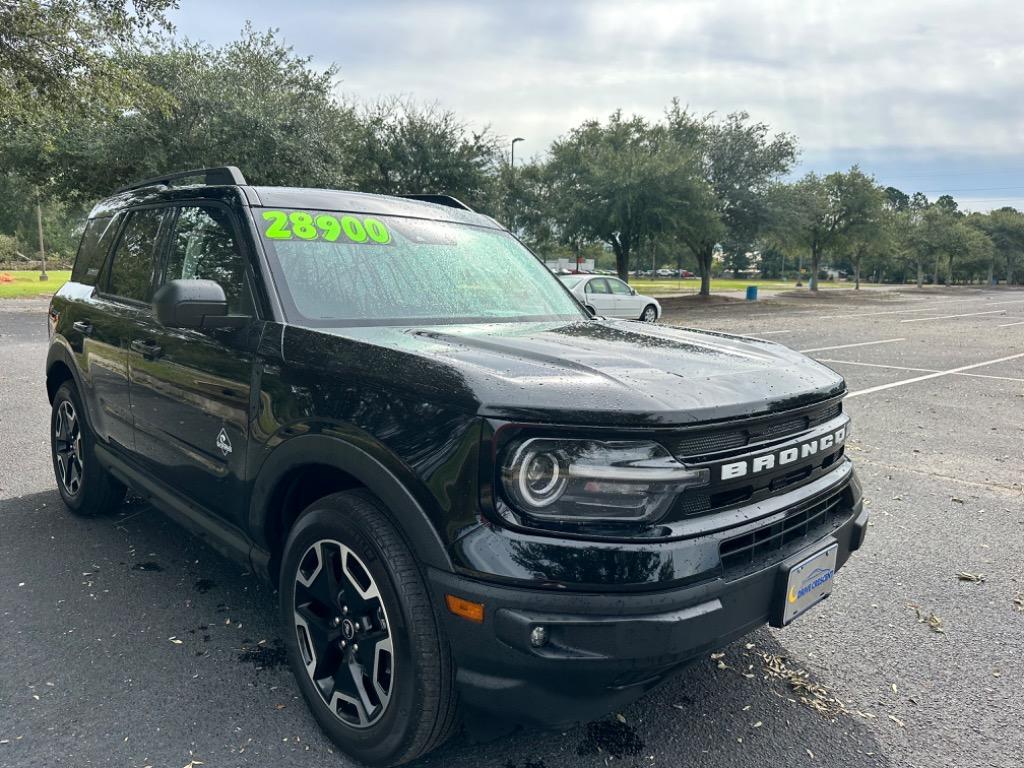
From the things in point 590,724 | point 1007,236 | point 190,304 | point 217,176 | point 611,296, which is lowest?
point 590,724

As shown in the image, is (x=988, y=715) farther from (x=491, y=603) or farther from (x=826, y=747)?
(x=491, y=603)

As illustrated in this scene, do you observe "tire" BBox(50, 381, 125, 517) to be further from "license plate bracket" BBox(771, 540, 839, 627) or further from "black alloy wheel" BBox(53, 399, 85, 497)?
"license plate bracket" BBox(771, 540, 839, 627)

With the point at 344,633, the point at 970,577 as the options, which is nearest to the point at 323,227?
the point at 344,633

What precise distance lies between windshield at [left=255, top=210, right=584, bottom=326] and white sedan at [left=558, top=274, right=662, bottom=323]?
16.2 m

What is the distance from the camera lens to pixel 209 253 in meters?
3.12

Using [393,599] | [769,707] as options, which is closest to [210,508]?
[393,599]

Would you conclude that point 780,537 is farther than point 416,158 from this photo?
No

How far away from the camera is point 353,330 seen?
2590mm

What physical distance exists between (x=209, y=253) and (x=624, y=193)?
85.2ft

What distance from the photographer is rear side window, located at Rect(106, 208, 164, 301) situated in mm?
3590

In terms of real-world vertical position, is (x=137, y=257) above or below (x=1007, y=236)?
below

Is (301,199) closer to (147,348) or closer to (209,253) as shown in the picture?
(209,253)

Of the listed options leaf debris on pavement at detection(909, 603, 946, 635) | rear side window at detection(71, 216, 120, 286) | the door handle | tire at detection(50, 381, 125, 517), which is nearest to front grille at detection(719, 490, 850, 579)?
leaf debris on pavement at detection(909, 603, 946, 635)

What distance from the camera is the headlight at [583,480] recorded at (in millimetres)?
1884
